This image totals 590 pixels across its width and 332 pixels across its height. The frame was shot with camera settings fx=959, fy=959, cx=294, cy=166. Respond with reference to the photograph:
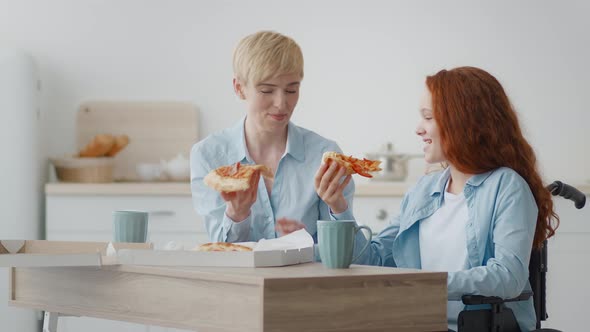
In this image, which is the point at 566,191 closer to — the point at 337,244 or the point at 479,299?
the point at 479,299

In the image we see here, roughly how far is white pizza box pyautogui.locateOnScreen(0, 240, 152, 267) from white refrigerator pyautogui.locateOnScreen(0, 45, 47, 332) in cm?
218

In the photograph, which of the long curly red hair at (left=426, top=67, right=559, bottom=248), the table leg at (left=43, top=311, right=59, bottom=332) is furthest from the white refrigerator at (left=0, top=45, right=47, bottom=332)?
the long curly red hair at (left=426, top=67, right=559, bottom=248)

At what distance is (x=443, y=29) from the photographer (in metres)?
4.98

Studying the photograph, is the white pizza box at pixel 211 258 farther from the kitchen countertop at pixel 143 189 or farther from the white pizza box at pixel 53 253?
the kitchen countertop at pixel 143 189

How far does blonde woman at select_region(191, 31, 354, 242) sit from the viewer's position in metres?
2.54

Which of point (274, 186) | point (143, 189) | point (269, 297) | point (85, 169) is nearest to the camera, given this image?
point (269, 297)

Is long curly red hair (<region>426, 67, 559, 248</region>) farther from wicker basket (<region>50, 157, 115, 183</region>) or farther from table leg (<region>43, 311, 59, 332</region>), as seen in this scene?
wicker basket (<region>50, 157, 115, 183</region>)

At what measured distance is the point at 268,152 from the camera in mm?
2736

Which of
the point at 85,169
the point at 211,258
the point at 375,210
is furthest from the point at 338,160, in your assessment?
the point at 85,169

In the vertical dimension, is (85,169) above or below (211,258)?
above

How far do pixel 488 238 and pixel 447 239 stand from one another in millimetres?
134

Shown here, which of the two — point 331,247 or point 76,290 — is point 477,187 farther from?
point 76,290

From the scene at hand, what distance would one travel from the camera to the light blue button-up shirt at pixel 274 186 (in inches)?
103

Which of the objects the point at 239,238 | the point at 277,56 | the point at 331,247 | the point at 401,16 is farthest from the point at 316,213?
the point at 401,16
